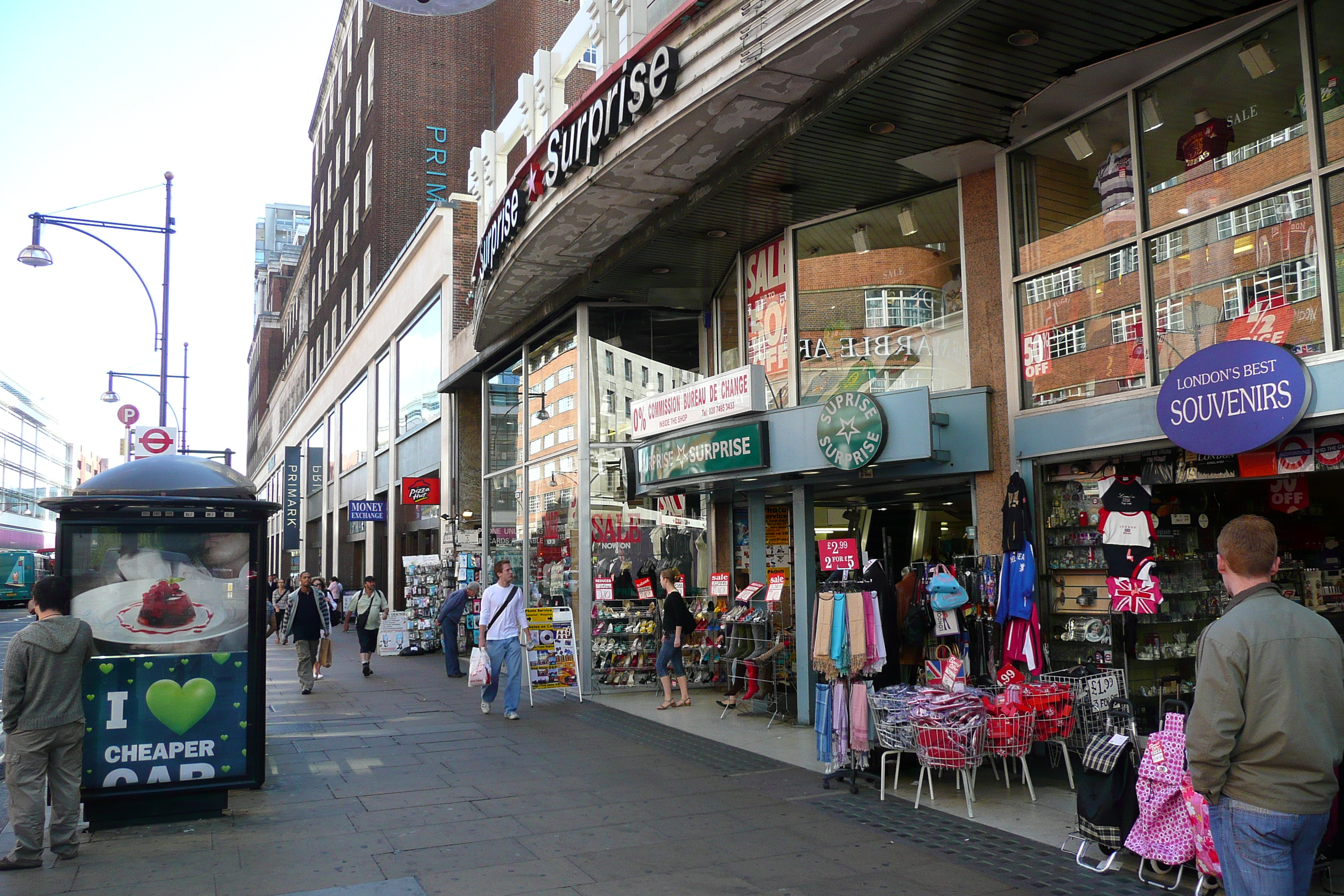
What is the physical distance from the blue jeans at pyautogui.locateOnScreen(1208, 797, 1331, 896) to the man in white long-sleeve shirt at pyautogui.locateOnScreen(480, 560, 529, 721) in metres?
9.51

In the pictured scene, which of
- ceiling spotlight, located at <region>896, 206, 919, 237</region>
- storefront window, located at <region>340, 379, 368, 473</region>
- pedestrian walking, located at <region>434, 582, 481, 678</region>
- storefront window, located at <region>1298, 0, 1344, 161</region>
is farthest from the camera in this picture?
storefront window, located at <region>340, 379, 368, 473</region>

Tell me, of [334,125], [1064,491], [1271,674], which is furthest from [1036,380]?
[334,125]

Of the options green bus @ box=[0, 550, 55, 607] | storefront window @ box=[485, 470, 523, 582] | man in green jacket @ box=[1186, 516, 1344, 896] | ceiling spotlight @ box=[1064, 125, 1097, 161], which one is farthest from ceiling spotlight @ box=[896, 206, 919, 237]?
green bus @ box=[0, 550, 55, 607]

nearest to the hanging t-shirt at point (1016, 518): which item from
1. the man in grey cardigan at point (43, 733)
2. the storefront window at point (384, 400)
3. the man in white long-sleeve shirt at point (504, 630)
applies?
the man in white long-sleeve shirt at point (504, 630)

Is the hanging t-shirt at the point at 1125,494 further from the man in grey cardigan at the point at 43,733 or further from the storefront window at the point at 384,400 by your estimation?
the storefront window at the point at 384,400

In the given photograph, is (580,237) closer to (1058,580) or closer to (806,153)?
(806,153)

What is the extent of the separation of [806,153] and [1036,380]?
9.96 feet

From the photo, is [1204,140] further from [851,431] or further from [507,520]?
[507,520]

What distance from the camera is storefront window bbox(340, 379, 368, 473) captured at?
32.2m

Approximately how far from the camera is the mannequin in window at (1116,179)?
8.43 m

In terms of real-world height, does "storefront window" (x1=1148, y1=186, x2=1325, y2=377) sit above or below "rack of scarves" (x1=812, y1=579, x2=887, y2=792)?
above

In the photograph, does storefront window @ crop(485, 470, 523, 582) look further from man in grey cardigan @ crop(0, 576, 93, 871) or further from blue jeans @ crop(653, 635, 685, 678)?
man in grey cardigan @ crop(0, 576, 93, 871)

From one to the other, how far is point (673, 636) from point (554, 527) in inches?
198

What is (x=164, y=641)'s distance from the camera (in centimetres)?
738
